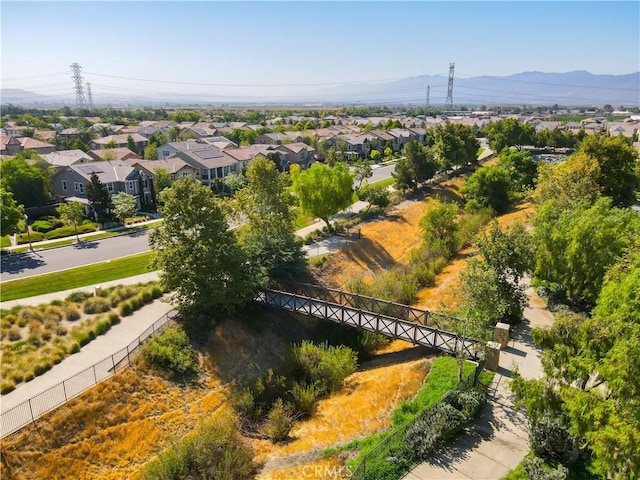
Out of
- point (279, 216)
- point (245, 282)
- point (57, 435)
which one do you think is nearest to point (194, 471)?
point (57, 435)

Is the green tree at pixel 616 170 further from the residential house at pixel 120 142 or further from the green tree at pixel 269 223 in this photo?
the residential house at pixel 120 142

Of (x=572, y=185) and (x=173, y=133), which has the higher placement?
(x=572, y=185)

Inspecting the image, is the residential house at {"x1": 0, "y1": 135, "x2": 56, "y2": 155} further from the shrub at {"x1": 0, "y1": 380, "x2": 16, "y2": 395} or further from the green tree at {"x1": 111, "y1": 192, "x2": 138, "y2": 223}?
the shrub at {"x1": 0, "y1": 380, "x2": 16, "y2": 395}

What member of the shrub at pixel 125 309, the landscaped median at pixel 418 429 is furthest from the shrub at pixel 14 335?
the landscaped median at pixel 418 429

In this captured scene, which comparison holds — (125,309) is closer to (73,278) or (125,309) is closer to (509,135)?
(73,278)

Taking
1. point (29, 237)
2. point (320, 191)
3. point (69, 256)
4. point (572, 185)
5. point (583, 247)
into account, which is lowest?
point (69, 256)

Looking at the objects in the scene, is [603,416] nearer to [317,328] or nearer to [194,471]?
[194,471]

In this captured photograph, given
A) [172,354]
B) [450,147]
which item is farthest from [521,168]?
[172,354]
